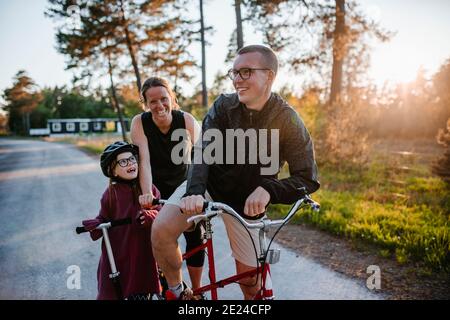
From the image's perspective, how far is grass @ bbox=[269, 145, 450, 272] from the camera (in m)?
4.25

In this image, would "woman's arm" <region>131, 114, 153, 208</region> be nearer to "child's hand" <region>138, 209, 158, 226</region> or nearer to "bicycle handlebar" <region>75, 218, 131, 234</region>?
"child's hand" <region>138, 209, 158, 226</region>

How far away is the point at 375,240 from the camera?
4.61m

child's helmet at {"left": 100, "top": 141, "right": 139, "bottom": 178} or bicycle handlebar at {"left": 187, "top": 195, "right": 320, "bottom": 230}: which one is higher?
child's helmet at {"left": 100, "top": 141, "right": 139, "bottom": 178}

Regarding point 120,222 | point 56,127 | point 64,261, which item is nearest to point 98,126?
point 56,127

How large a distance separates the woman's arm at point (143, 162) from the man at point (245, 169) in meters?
0.21

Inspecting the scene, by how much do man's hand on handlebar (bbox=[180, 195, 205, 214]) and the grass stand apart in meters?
3.40

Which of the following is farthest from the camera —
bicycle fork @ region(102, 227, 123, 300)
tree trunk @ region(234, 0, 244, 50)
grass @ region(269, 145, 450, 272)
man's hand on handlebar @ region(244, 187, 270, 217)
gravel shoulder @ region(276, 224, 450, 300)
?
tree trunk @ region(234, 0, 244, 50)

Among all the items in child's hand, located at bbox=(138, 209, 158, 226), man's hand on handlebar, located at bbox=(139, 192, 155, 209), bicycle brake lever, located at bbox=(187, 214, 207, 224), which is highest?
bicycle brake lever, located at bbox=(187, 214, 207, 224)

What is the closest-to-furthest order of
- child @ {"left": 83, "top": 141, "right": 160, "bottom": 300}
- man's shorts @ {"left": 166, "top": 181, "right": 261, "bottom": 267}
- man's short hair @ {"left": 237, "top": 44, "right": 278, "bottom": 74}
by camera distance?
man's short hair @ {"left": 237, "top": 44, "right": 278, "bottom": 74} < man's shorts @ {"left": 166, "top": 181, "right": 261, "bottom": 267} < child @ {"left": 83, "top": 141, "right": 160, "bottom": 300}

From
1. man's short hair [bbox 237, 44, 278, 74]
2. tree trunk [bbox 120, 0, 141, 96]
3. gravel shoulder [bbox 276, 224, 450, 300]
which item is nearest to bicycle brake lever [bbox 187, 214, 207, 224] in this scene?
man's short hair [bbox 237, 44, 278, 74]

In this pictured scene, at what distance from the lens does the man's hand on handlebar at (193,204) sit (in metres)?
1.88

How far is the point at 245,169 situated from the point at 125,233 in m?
1.24
